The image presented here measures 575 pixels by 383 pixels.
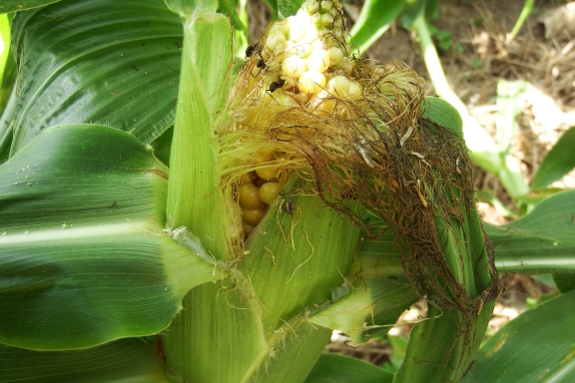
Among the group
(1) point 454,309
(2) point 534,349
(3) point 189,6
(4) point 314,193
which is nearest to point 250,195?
(4) point 314,193

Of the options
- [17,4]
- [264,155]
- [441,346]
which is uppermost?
[17,4]

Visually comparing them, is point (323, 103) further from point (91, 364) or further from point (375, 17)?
point (375, 17)

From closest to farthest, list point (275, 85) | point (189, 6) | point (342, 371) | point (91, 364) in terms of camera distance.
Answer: point (189, 6), point (275, 85), point (91, 364), point (342, 371)

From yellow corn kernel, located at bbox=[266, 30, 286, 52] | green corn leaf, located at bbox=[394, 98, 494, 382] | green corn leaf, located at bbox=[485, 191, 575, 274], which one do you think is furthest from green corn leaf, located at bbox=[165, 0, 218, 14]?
green corn leaf, located at bbox=[485, 191, 575, 274]

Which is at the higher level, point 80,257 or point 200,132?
point 200,132

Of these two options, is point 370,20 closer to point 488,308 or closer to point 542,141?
point 488,308

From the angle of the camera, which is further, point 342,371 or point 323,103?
point 342,371
